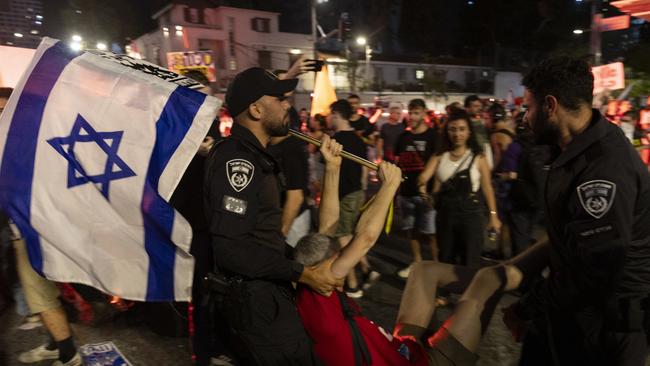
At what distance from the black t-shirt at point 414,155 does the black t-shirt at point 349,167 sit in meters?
0.74

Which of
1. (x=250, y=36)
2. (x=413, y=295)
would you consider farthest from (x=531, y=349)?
(x=250, y=36)

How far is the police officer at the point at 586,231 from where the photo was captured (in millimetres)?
1740

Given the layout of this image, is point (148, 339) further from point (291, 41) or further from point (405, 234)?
point (291, 41)

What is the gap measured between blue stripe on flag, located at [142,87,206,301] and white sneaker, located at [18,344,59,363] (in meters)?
2.33

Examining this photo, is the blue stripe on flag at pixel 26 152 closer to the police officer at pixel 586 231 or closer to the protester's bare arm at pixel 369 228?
the protester's bare arm at pixel 369 228

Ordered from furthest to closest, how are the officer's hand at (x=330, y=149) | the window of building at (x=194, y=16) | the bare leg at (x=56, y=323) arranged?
1. the window of building at (x=194, y=16)
2. the bare leg at (x=56, y=323)
3. the officer's hand at (x=330, y=149)

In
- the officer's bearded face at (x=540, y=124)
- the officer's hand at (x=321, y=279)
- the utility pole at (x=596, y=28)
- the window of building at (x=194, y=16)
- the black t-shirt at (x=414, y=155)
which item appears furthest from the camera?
the window of building at (x=194, y=16)

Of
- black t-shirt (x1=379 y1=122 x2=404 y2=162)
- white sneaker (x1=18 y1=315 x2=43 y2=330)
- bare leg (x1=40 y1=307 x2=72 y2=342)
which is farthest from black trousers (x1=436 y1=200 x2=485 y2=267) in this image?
black t-shirt (x1=379 y1=122 x2=404 y2=162)

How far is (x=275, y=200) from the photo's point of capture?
2.32 m

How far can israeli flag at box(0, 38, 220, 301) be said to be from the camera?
6.98 ft

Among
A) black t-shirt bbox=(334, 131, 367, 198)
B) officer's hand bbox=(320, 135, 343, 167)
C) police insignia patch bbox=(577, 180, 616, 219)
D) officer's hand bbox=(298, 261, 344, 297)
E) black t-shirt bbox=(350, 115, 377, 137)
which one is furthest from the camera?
black t-shirt bbox=(350, 115, 377, 137)

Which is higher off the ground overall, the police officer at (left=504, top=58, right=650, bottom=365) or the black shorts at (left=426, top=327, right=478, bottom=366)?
the police officer at (left=504, top=58, right=650, bottom=365)

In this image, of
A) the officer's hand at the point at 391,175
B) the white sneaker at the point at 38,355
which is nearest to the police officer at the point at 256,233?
the officer's hand at the point at 391,175

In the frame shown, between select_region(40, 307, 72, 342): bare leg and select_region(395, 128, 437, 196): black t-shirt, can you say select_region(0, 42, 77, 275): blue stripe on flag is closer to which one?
select_region(40, 307, 72, 342): bare leg
